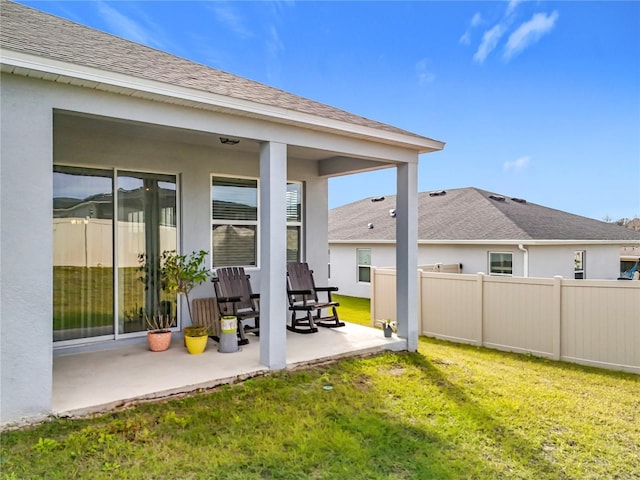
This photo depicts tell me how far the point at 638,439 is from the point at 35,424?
5.42 meters

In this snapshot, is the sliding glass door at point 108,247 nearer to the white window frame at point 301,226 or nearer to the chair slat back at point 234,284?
the chair slat back at point 234,284

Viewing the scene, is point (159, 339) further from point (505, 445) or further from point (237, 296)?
point (505, 445)

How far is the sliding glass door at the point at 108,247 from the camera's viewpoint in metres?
5.56

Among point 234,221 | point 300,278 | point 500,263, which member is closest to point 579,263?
A: point 500,263

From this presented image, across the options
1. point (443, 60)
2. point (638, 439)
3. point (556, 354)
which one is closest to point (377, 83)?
point (443, 60)

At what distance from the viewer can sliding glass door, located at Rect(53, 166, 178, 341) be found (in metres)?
5.56

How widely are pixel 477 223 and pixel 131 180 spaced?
10.9 m

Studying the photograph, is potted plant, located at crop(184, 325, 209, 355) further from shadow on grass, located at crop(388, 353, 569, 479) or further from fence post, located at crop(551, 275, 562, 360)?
fence post, located at crop(551, 275, 562, 360)

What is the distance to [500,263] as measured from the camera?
12367 mm

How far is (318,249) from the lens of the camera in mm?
8133

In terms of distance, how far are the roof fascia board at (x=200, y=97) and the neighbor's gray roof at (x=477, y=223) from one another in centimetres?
733

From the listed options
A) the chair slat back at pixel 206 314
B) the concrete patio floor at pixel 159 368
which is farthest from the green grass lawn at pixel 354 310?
the chair slat back at pixel 206 314

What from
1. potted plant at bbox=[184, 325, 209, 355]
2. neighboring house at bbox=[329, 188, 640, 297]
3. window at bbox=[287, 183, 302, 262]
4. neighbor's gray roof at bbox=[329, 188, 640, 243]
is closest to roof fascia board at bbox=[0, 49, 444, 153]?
window at bbox=[287, 183, 302, 262]

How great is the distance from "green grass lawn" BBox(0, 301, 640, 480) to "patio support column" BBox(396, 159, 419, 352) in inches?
50.9
